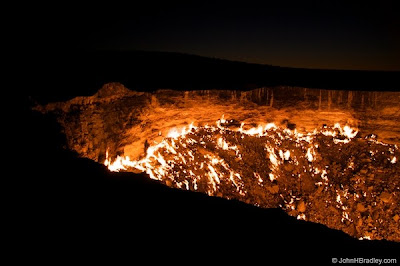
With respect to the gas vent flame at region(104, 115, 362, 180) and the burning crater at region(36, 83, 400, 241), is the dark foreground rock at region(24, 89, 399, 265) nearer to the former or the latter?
the burning crater at region(36, 83, 400, 241)

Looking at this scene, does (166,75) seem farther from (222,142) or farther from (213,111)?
(222,142)

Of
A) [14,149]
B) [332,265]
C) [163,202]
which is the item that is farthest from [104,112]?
[332,265]

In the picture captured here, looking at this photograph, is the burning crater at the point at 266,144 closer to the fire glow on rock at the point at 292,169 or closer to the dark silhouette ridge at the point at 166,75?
the fire glow on rock at the point at 292,169

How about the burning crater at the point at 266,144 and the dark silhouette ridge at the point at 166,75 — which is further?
the burning crater at the point at 266,144

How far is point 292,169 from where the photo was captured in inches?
264

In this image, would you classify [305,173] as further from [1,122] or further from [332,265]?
[1,122]

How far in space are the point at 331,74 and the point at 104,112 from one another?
507cm

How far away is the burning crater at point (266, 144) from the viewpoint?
5250mm

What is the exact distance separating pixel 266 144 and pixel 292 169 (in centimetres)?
97

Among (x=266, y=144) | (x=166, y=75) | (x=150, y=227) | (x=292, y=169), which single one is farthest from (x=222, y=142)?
(x=150, y=227)

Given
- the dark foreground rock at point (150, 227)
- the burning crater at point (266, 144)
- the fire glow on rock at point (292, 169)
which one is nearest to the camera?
the dark foreground rock at point (150, 227)

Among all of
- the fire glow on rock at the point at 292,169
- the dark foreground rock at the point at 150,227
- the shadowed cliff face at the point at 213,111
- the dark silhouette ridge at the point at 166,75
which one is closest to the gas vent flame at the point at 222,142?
the fire glow on rock at the point at 292,169

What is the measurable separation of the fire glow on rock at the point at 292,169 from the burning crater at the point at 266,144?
2cm

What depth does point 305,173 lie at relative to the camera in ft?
21.7
